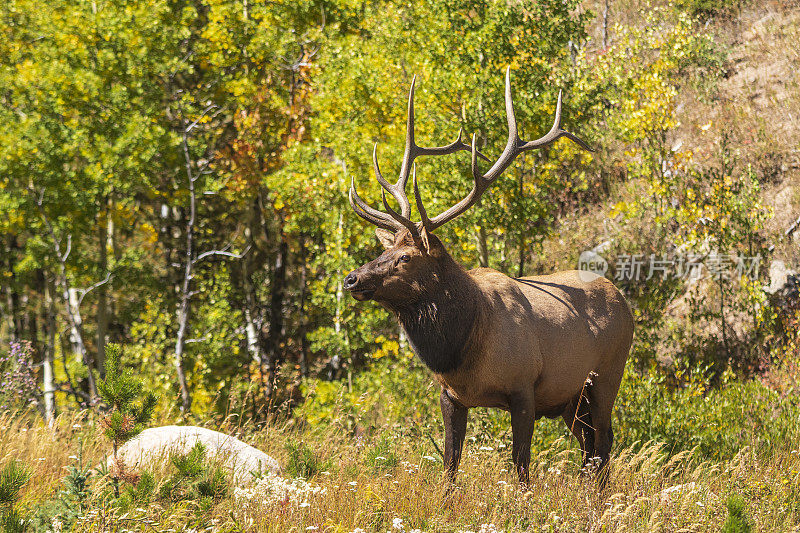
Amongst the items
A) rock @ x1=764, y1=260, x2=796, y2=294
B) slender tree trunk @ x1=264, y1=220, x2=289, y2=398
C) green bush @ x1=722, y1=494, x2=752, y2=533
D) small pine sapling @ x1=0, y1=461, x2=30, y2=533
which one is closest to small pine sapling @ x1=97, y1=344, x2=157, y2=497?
small pine sapling @ x1=0, y1=461, x2=30, y2=533

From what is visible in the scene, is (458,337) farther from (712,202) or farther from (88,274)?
(88,274)

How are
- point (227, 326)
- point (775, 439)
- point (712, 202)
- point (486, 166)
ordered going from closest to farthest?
1. point (775, 439)
2. point (486, 166)
3. point (712, 202)
4. point (227, 326)

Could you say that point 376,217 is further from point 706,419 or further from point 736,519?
point 706,419

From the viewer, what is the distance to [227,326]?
53.5ft

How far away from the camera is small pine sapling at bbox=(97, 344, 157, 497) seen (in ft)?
12.0

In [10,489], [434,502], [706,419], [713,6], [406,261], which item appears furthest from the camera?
[713,6]

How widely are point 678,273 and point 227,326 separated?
902cm

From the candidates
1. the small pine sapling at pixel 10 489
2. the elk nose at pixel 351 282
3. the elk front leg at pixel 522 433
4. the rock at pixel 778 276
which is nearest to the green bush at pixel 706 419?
the elk front leg at pixel 522 433

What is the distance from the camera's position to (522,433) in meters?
4.81

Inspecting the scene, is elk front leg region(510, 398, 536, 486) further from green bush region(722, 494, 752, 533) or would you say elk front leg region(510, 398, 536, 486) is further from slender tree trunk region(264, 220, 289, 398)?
slender tree trunk region(264, 220, 289, 398)

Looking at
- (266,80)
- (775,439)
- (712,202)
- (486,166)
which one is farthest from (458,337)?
(266,80)

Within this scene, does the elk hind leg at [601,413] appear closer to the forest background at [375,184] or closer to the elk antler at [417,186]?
the forest background at [375,184]

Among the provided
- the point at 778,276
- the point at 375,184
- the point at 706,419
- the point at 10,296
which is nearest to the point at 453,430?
the point at 706,419

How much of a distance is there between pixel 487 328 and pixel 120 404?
223 centimetres
